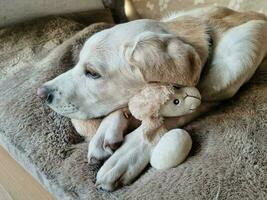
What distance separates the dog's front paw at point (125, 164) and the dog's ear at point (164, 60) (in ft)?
0.53

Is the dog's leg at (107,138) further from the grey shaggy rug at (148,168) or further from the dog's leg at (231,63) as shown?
the dog's leg at (231,63)

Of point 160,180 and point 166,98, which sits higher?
point 166,98

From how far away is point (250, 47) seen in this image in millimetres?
1133

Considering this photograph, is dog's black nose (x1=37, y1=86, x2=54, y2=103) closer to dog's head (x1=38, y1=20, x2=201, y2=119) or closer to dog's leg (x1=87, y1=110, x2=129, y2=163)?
dog's head (x1=38, y1=20, x2=201, y2=119)

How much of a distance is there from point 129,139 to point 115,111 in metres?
0.11

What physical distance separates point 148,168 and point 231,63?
352 mm

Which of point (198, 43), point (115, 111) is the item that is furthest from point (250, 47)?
point (115, 111)

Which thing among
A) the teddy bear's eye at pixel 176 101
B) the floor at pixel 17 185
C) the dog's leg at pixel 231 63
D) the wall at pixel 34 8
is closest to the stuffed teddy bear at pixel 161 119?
the teddy bear's eye at pixel 176 101

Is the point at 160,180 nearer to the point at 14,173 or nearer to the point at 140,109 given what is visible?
the point at 140,109

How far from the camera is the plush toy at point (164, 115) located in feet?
3.27

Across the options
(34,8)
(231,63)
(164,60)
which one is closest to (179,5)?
(34,8)

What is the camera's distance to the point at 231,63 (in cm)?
111

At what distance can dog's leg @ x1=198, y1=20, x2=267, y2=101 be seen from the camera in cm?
111

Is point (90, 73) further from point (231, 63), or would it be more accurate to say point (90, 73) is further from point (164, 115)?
point (231, 63)
